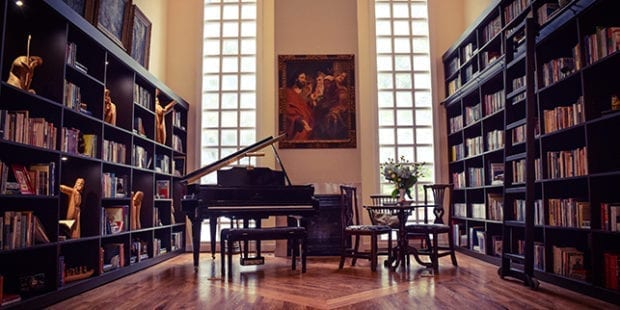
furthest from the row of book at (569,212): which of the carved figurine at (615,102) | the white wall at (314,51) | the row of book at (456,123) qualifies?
the white wall at (314,51)

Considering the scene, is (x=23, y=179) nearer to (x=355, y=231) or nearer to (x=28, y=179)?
(x=28, y=179)

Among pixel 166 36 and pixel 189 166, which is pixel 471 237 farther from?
pixel 166 36

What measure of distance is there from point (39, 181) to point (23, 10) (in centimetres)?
128

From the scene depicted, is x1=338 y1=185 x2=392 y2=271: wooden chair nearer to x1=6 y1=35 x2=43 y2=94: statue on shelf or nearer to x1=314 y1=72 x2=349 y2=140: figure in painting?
x1=314 y1=72 x2=349 y2=140: figure in painting

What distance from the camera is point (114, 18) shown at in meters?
5.33

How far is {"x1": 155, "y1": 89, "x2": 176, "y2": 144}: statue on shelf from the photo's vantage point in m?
5.96

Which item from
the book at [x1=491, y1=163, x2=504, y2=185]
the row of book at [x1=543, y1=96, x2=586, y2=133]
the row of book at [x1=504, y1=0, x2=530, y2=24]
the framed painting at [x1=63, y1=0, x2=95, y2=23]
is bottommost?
the book at [x1=491, y1=163, x2=504, y2=185]

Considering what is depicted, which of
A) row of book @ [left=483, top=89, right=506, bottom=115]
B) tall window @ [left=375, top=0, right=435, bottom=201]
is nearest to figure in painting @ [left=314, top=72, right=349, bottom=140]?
tall window @ [left=375, top=0, right=435, bottom=201]

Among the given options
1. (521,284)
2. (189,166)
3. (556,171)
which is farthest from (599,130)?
(189,166)

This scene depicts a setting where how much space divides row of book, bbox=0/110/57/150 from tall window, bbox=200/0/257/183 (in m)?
3.81

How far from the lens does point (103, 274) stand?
14.1 feet

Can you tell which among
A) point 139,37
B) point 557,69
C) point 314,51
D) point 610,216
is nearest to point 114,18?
point 139,37

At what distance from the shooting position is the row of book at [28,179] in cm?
307

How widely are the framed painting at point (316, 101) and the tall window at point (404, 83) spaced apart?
54 centimetres
